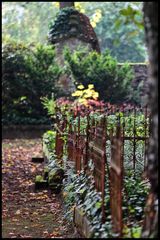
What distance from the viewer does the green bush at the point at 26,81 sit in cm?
2005

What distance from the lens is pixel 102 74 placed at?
66.4 feet

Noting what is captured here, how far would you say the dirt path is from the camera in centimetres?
662

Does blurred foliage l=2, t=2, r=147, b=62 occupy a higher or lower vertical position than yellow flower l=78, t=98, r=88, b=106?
higher

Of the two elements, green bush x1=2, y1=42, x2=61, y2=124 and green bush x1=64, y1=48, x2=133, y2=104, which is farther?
green bush x1=64, y1=48, x2=133, y2=104

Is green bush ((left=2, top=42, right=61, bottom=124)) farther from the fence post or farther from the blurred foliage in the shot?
the blurred foliage

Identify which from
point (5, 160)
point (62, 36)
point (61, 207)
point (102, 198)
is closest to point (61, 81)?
point (62, 36)

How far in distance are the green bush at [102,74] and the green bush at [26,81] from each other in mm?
705

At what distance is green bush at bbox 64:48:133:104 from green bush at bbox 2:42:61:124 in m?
0.70

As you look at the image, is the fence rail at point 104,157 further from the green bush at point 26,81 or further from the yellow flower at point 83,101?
the green bush at point 26,81

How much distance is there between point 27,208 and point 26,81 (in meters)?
12.1

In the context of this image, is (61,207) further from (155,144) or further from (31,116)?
(31,116)

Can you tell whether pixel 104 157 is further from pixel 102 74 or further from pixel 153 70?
pixel 102 74

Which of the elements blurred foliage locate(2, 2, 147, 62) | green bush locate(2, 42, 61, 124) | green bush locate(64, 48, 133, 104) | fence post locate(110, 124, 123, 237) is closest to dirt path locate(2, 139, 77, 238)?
fence post locate(110, 124, 123, 237)

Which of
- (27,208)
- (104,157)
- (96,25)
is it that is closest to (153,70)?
(104,157)
